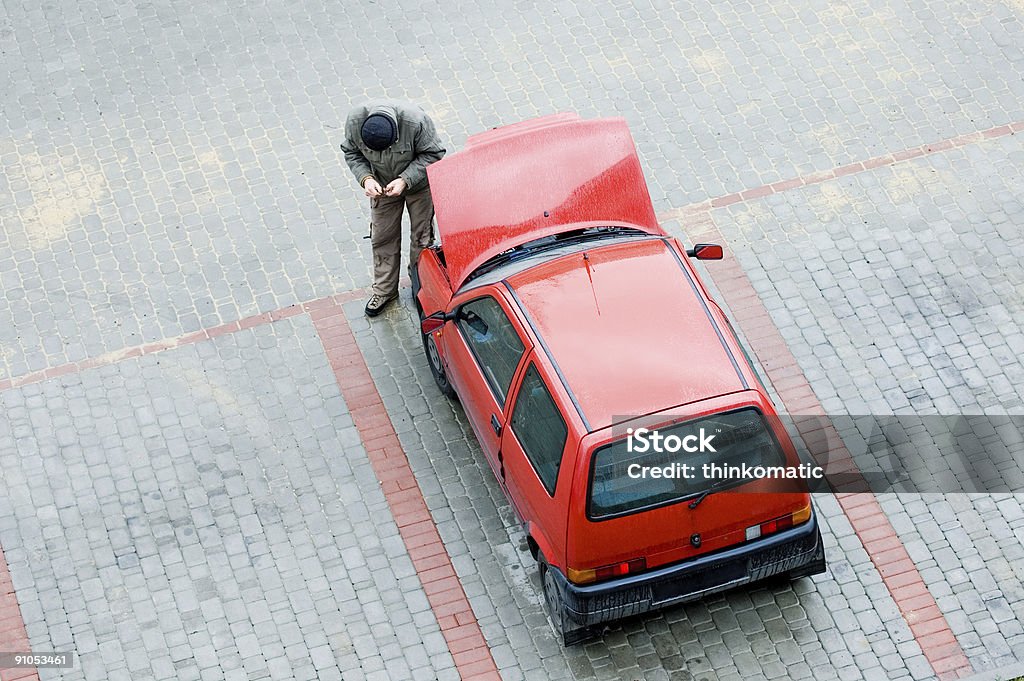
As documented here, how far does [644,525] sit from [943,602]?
230cm

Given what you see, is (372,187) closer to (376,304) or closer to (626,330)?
(376,304)

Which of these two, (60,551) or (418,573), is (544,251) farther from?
(60,551)

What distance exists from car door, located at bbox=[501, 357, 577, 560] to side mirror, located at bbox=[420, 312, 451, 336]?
3.80 feet

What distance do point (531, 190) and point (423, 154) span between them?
104 centimetres

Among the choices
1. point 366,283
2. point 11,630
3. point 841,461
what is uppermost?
point 841,461

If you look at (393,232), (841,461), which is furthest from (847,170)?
(393,232)

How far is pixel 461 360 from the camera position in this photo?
929cm

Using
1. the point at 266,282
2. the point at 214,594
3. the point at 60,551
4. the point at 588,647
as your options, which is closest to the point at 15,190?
the point at 266,282

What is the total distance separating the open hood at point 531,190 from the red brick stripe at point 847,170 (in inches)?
73.9

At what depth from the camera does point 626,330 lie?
27.1 feet

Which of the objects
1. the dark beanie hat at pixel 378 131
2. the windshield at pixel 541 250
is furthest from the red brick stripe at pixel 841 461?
the dark beanie hat at pixel 378 131

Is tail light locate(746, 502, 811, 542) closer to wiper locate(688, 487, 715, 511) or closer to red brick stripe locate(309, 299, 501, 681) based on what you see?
wiper locate(688, 487, 715, 511)

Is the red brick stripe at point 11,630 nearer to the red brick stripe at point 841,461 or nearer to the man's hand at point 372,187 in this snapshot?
the man's hand at point 372,187

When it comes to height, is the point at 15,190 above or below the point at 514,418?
below
